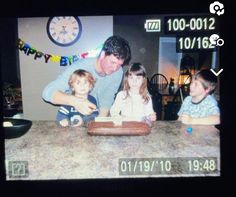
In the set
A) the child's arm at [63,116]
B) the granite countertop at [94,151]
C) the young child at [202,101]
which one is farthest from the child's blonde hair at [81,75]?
the young child at [202,101]

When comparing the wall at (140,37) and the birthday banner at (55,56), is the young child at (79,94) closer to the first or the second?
the birthday banner at (55,56)

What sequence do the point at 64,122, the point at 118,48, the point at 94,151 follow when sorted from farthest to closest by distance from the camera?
the point at 64,122, the point at 118,48, the point at 94,151

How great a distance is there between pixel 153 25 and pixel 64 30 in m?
0.45

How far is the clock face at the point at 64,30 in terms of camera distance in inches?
60.2

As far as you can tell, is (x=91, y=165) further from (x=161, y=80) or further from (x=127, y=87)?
(x=161, y=80)

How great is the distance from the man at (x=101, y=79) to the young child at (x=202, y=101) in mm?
361

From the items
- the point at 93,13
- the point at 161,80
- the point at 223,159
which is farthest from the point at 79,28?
the point at 223,159

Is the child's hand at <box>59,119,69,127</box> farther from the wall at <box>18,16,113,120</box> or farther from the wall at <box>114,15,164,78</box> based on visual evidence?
the wall at <box>114,15,164,78</box>

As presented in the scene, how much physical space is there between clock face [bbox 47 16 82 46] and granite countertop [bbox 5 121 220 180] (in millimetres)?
469

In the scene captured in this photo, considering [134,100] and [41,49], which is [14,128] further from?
[134,100]

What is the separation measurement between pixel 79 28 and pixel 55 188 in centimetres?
80

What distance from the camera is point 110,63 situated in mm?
1600

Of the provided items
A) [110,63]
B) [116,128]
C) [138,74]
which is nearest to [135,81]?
[138,74]

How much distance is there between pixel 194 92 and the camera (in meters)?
1.57
